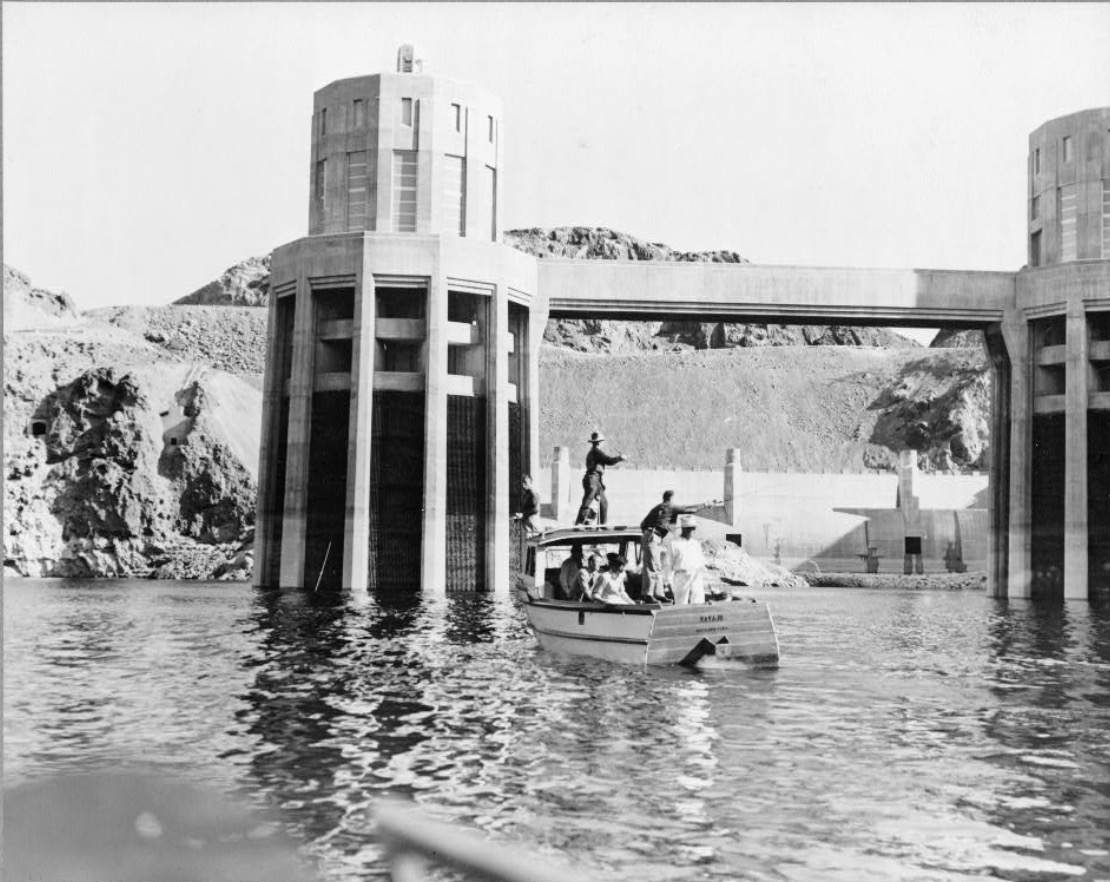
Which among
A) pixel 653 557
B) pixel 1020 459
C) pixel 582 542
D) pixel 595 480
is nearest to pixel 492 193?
pixel 1020 459

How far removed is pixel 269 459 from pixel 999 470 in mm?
33077

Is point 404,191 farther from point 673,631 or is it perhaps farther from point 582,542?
point 673,631

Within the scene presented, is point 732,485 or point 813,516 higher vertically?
point 732,485

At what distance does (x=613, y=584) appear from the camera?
104ft

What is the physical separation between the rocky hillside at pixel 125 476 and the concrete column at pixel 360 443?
28855 millimetres

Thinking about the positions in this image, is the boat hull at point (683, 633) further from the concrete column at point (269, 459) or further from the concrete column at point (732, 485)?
the concrete column at point (732, 485)

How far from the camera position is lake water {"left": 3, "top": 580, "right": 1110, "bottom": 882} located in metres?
14.2

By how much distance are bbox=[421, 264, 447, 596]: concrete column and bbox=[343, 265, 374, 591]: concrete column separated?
229 cm

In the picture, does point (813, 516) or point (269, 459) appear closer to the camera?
point (269, 459)

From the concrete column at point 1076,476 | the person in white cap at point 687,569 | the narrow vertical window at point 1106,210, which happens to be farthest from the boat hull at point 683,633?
the narrow vertical window at point 1106,210

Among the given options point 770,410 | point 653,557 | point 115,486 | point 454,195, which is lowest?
point 653,557

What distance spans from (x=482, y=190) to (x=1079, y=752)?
4527 centimetres

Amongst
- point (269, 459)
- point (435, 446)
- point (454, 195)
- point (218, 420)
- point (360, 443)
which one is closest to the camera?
point (360, 443)

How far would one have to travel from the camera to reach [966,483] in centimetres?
10750
